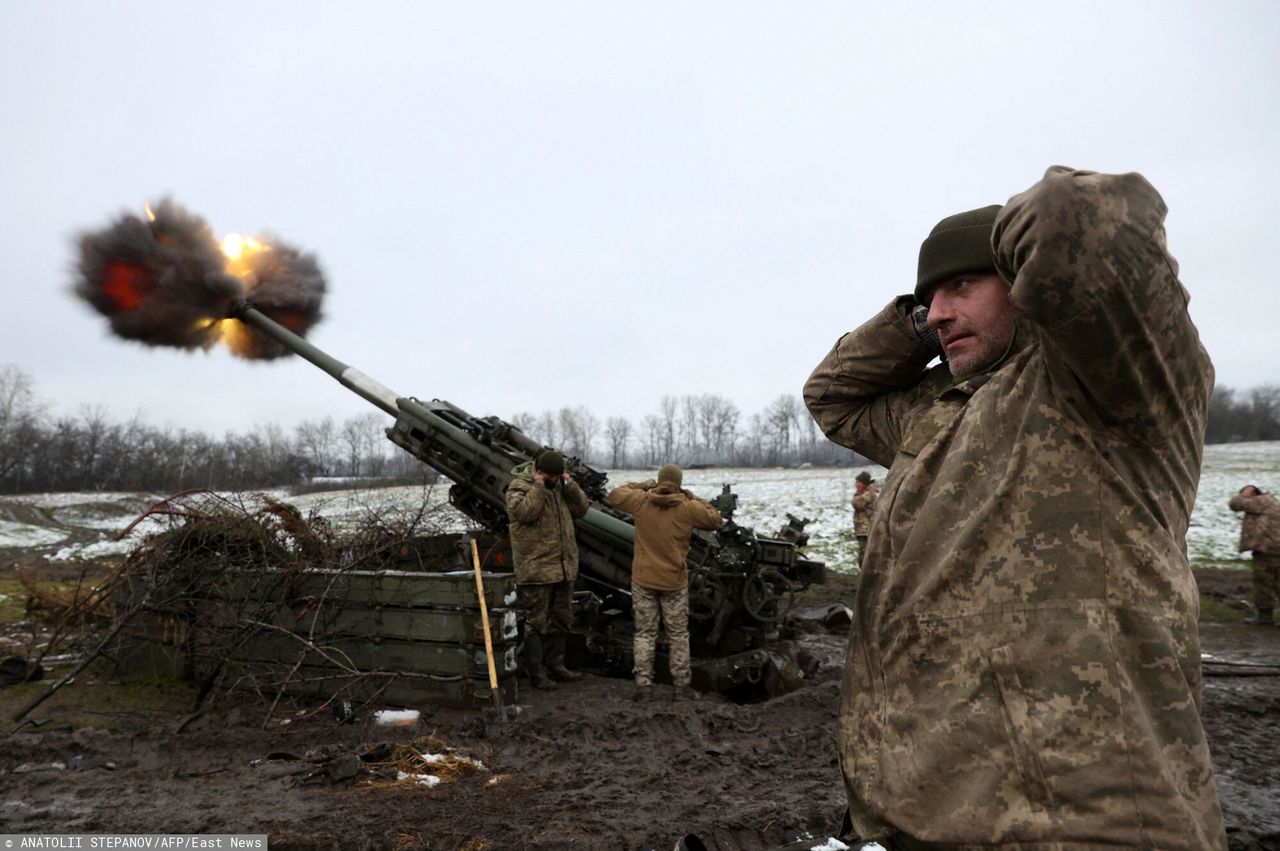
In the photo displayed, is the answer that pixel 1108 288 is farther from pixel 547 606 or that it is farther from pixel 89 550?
pixel 89 550

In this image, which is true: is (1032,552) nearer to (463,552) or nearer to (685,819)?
(685,819)

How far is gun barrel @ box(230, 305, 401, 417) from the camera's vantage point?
9453 millimetres

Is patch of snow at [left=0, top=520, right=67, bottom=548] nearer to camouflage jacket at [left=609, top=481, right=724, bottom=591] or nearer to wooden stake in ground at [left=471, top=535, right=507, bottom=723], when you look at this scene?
wooden stake in ground at [left=471, top=535, right=507, bottom=723]

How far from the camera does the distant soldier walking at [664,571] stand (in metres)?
7.63

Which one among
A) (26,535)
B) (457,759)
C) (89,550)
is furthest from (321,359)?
(26,535)

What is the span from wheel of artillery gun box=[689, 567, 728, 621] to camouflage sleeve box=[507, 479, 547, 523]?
180 centimetres

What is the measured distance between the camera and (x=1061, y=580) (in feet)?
4.79

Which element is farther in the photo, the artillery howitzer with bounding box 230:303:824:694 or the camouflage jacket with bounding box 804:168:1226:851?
the artillery howitzer with bounding box 230:303:824:694

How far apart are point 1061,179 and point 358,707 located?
21.9 ft

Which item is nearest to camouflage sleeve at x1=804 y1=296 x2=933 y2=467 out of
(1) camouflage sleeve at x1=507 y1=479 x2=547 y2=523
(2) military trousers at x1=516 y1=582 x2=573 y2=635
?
(1) camouflage sleeve at x1=507 y1=479 x2=547 y2=523

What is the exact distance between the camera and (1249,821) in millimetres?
4453

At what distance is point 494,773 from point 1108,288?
493 cm

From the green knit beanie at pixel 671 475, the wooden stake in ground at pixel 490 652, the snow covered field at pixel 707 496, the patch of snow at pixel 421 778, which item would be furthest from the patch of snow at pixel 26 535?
the patch of snow at pixel 421 778

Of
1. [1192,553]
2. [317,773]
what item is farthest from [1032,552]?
[1192,553]
